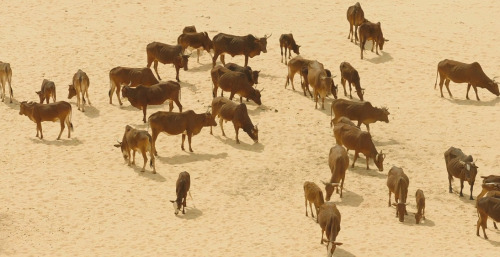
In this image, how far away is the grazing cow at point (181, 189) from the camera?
968 inches

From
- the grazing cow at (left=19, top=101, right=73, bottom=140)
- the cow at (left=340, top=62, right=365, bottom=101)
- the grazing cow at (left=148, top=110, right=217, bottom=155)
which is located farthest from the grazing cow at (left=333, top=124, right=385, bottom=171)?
the grazing cow at (left=19, top=101, right=73, bottom=140)

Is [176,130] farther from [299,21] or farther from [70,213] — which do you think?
[299,21]

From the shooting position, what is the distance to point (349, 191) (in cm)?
2631

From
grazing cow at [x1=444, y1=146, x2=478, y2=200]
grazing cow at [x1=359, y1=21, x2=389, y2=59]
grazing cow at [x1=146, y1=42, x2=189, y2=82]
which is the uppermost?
grazing cow at [x1=359, y1=21, x2=389, y2=59]

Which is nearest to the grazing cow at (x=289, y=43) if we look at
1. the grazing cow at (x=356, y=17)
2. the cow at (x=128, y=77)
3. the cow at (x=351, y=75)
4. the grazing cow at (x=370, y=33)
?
the grazing cow at (x=370, y=33)

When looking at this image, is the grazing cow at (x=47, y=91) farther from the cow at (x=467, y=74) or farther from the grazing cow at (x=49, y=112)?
the cow at (x=467, y=74)

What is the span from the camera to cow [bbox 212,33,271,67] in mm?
33688

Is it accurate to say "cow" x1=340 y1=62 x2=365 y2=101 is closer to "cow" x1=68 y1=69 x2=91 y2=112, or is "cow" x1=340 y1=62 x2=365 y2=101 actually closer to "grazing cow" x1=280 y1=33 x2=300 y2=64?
"grazing cow" x1=280 y1=33 x2=300 y2=64

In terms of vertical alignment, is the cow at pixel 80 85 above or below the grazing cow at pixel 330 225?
above

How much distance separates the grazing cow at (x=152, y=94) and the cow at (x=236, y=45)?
3.72 m

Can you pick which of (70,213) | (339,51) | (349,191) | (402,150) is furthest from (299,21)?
(70,213)

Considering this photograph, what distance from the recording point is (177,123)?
2802 centimetres

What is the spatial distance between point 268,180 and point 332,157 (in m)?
1.77

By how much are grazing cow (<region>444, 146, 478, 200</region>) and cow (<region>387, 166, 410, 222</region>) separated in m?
1.52
